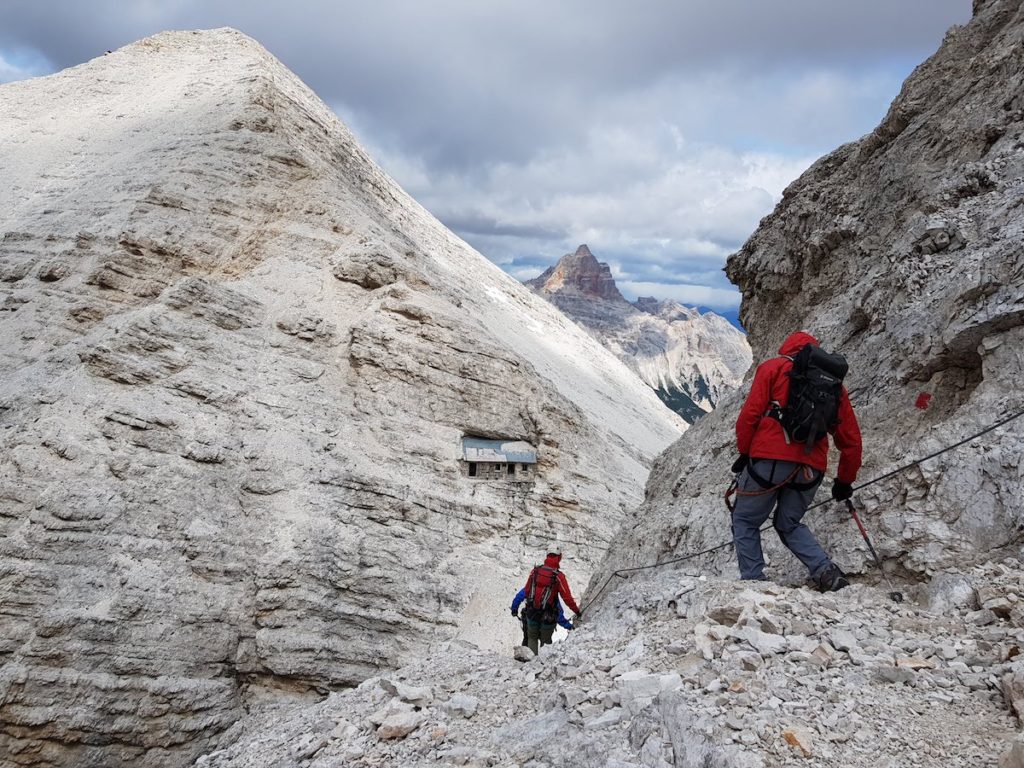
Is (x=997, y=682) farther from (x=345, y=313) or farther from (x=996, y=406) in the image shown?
(x=345, y=313)

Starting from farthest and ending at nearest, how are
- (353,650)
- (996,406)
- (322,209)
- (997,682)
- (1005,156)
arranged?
(322,209) → (353,650) → (1005,156) → (996,406) → (997,682)

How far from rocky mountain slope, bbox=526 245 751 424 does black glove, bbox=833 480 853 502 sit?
511ft

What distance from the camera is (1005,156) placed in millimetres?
7656

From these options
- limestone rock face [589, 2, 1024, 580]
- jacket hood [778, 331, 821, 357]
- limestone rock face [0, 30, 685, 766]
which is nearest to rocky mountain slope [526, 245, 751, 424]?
limestone rock face [0, 30, 685, 766]

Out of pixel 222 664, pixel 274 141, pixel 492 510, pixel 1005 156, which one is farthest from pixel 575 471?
pixel 274 141

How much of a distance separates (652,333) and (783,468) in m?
175

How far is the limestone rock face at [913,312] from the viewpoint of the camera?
5.65 meters

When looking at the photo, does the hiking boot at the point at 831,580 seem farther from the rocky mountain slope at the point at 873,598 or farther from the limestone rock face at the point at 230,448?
the limestone rock face at the point at 230,448

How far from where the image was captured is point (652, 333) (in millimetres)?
177125

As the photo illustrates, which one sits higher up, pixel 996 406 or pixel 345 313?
pixel 345 313

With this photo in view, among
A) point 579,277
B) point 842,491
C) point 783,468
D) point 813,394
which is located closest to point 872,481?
point 842,491

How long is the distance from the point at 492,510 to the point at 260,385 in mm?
7113

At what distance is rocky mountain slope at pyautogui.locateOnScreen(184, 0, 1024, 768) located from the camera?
3982 millimetres

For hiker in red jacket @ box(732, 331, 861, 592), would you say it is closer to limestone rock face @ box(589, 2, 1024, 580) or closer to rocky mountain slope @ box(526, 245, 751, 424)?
limestone rock face @ box(589, 2, 1024, 580)
